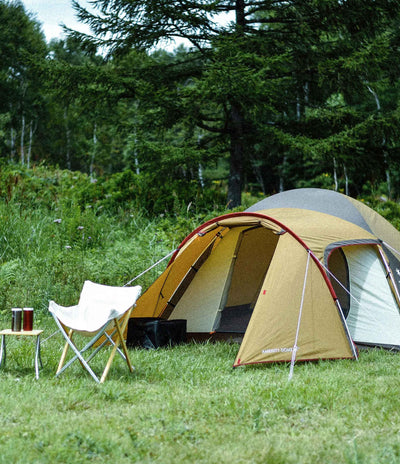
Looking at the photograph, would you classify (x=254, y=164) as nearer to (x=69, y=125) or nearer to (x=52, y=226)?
(x=69, y=125)

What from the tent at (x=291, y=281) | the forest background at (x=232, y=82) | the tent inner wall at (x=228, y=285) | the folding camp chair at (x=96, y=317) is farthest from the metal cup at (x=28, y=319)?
the forest background at (x=232, y=82)

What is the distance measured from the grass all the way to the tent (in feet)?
1.05

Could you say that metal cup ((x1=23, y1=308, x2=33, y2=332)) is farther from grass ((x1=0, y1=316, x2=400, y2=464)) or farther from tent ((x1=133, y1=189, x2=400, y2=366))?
tent ((x1=133, y1=189, x2=400, y2=366))

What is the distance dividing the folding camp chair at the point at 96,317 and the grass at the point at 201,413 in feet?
0.58

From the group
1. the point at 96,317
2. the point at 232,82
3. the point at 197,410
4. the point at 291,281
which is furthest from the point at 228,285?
the point at 232,82

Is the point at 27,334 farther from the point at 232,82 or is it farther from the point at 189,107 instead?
the point at 189,107

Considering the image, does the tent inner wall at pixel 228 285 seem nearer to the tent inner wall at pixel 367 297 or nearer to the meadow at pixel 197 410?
the meadow at pixel 197 410

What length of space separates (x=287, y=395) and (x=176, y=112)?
680 cm

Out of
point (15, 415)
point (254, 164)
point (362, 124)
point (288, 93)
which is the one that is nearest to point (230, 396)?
point (15, 415)

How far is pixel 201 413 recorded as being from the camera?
142 inches

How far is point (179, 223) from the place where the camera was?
889cm

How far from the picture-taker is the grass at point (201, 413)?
9.82 ft

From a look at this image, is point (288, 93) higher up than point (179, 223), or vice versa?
point (288, 93)

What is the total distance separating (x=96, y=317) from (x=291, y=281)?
1.77 metres
